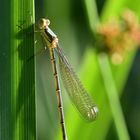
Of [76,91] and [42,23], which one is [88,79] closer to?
[76,91]

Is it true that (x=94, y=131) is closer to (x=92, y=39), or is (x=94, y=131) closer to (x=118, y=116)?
(x=118, y=116)

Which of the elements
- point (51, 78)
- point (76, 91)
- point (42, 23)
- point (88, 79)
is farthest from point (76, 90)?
point (51, 78)

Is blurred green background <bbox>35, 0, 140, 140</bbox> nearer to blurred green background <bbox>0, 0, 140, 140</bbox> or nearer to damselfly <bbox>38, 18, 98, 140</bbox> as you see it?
blurred green background <bbox>0, 0, 140, 140</bbox>

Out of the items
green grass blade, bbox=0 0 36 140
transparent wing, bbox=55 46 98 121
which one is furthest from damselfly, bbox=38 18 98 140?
green grass blade, bbox=0 0 36 140

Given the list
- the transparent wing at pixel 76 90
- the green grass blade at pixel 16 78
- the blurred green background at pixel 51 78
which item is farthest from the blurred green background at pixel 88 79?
the green grass blade at pixel 16 78

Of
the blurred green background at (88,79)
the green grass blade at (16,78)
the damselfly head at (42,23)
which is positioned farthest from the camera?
the blurred green background at (88,79)

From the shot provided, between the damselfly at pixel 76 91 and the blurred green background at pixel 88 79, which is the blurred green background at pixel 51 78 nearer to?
the blurred green background at pixel 88 79
